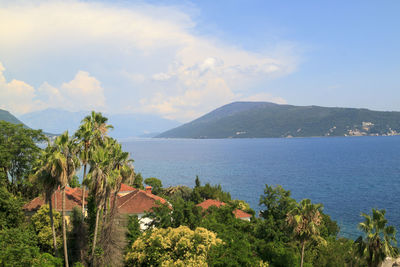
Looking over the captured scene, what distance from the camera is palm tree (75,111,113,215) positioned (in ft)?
94.7

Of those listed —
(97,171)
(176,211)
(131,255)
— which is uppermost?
(97,171)

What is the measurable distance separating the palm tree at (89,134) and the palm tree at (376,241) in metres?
23.6

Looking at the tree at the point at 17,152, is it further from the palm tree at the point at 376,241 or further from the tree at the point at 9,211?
the palm tree at the point at 376,241

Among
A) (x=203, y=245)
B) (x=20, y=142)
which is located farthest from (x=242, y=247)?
(x=20, y=142)

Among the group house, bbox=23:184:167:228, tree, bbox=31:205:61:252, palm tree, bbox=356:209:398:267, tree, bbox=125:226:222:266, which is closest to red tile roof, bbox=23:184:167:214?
house, bbox=23:184:167:228

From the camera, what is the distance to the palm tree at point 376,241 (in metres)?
20.8

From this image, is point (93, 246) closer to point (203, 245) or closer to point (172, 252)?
point (172, 252)

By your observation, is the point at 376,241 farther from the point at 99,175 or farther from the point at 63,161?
the point at 63,161

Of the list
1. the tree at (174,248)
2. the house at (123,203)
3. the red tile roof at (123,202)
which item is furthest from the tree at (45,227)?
the tree at (174,248)

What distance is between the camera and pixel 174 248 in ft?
81.3

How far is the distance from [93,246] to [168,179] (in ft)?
319

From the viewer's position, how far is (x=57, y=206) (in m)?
37.6

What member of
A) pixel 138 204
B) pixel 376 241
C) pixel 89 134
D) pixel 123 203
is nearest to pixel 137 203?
pixel 138 204

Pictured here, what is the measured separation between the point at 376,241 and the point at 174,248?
1516 cm
